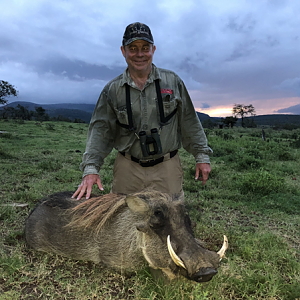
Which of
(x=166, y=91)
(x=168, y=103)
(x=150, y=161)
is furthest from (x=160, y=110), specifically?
(x=150, y=161)

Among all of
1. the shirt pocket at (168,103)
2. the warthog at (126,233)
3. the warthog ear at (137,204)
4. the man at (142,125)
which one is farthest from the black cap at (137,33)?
the warthog ear at (137,204)

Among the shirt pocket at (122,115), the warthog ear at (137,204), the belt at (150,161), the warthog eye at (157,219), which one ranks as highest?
the shirt pocket at (122,115)

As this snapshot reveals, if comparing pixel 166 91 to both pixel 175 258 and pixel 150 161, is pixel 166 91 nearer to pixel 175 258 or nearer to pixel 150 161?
pixel 150 161

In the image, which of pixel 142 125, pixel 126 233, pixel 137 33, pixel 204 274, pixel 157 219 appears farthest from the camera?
pixel 142 125

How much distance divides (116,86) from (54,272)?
2233 millimetres

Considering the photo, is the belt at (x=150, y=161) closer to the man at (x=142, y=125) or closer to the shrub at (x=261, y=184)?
the man at (x=142, y=125)

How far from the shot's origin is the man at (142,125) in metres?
3.32

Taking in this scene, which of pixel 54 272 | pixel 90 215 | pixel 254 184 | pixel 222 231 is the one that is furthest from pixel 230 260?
pixel 254 184

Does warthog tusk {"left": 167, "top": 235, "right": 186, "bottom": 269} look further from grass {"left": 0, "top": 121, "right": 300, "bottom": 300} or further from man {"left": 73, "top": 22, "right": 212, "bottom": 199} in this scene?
man {"left": 73, "top": 22, "right": 212, "bottom": 199}

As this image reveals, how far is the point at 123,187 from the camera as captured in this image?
11.8 feet

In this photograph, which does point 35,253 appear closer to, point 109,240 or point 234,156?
point 109,240

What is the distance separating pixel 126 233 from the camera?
8.75ft

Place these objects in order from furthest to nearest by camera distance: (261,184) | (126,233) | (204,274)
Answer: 1. (261,184)
2. (126,233)
3. (204,274)

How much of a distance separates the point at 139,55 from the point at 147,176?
1.51 m
